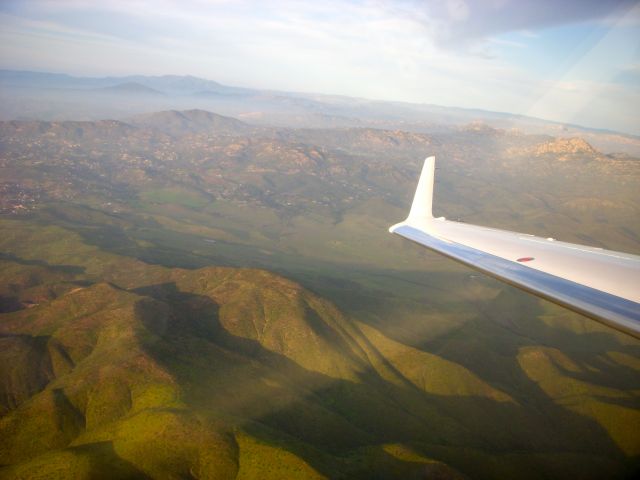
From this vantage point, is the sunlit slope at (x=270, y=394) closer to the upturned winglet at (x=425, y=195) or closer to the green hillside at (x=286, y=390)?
the green hillside at (x=286, y=390)

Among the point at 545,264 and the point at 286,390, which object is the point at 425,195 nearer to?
the point at 545,264

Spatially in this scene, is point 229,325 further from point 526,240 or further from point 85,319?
point 526,240

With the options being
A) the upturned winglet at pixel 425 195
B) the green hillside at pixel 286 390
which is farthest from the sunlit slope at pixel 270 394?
the upturned winglet at pixel 425 195

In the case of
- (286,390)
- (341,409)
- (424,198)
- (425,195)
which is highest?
(425,195)

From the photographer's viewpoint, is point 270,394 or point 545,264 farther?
point 270,394

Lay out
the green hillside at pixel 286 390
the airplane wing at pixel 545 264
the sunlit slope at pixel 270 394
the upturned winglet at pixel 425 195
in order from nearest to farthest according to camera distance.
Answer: the airplane wing at pixel 545 264 → the upturned winglet at pixel 425 195 → the sunlit slope at pixel 270 394 → the green hillside at pixel 286 390

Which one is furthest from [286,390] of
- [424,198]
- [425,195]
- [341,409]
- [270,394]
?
[425,195]

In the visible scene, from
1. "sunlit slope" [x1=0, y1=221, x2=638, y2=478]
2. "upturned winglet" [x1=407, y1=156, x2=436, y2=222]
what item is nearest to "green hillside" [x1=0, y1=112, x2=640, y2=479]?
"sunlit slope" [x1=0, y1=221, x2=638, y2=478]

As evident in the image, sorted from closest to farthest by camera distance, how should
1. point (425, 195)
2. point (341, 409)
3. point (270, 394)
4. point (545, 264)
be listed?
point (545, 264) → point (425, 195) → point (270, 394) → point (341, 409)
